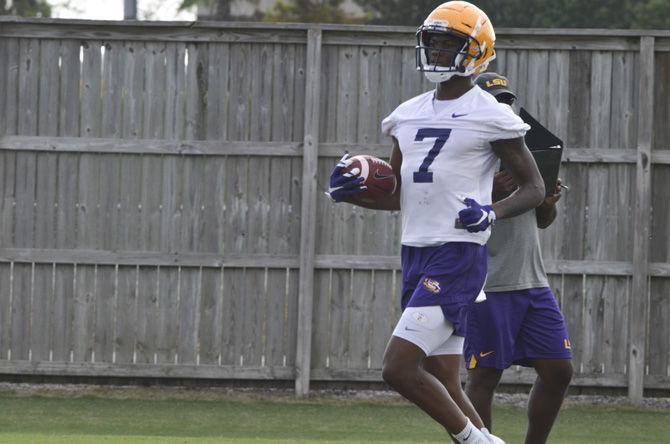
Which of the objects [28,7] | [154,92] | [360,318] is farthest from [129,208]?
[28,7]

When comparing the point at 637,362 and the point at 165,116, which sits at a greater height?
the point at 165,116

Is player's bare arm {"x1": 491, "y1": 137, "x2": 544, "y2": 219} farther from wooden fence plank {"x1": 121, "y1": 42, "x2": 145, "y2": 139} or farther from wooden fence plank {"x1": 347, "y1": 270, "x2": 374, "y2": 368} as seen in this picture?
wooden fence plank {"x1": 121, "y1": 42, "x2": 145, "y2": 139}

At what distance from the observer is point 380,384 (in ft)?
35.8

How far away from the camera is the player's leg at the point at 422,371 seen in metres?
5.91

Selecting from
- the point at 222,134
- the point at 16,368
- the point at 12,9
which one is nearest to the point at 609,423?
the point at 222,134

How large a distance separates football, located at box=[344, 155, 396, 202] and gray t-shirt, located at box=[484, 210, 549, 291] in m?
1.10

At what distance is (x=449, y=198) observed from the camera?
6031 millimetres

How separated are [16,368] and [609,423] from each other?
14.6 feet

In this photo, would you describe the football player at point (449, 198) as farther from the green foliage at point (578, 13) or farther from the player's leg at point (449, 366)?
the green foliage at point (578, 13)

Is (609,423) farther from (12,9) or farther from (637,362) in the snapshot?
(12,9)

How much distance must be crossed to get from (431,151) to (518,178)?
0.40 meters

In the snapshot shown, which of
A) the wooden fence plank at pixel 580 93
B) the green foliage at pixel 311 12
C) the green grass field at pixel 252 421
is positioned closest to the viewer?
the green grass field at pixel 252 421

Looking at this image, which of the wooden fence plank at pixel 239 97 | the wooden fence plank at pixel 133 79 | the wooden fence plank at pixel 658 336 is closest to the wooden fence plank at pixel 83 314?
the wooden fence plank at pixel 133 79

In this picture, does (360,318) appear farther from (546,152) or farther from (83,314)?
(546,152)
